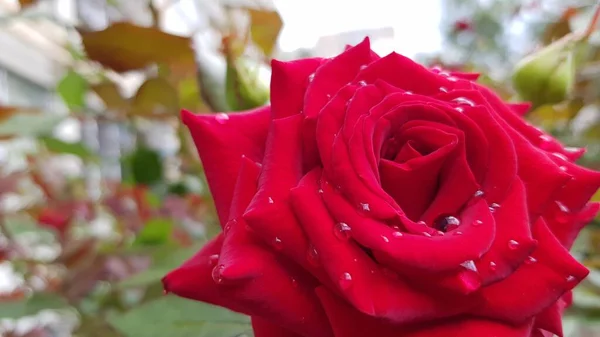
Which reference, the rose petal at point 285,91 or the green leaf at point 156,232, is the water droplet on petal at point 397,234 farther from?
the green leaf at point 156,232

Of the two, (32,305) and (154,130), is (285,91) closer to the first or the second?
(32,305)

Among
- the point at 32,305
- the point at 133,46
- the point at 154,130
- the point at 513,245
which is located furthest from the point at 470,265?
the point at 154,130

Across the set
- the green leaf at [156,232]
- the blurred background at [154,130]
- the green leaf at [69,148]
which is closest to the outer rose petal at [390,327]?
the blurred background at [154,130]

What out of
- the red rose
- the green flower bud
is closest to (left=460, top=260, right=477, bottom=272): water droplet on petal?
the red rose

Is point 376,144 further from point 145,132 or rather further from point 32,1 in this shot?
point 145,132

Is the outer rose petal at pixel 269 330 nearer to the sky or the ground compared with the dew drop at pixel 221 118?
nearer to the ground
